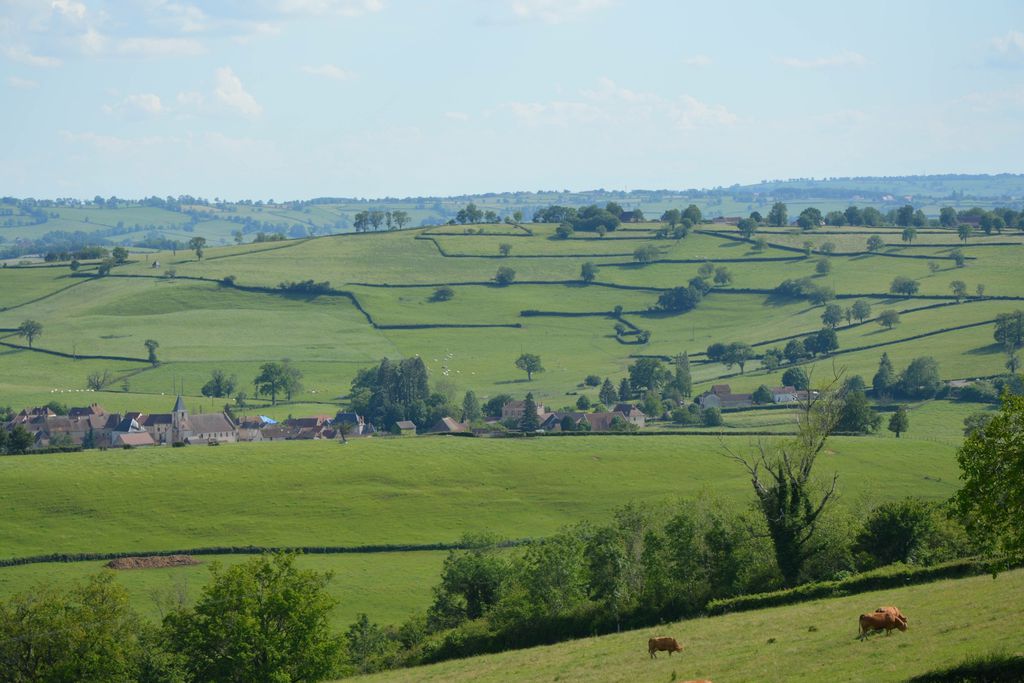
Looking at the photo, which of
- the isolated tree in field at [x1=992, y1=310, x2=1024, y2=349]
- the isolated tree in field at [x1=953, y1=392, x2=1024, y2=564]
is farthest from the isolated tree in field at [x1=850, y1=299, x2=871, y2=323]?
the isolated tree in field at [x1=953, y1=392, x2=1024, y2=564]

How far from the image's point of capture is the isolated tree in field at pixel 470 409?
524ft

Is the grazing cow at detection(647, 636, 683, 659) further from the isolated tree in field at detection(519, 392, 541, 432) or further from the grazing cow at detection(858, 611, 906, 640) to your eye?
the isolated tree in field at detection(519, 392, 541, 432)

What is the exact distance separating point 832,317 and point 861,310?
16.6ft

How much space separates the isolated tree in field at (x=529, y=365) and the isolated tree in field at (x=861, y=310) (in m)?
52.6

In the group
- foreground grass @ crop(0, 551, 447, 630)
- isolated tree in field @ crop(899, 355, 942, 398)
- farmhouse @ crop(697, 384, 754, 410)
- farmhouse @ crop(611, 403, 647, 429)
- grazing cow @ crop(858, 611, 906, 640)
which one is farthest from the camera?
farmhouse @ crop(697, 384, 754, 410)

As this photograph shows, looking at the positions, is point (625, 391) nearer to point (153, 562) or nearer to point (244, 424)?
point (244, 424)

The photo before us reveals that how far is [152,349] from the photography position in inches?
7387

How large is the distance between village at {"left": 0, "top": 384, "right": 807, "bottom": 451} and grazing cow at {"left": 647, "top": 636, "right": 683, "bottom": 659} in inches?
4022

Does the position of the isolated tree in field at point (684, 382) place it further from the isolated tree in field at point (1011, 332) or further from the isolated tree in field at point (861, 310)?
the isolated tree in field at point (1011, 332)

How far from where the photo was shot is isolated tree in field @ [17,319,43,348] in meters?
194

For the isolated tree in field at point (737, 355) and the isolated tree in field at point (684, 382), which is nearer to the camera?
the isolated tree in field at point (684, 382)

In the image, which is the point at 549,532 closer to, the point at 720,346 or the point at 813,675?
the point at 813,675

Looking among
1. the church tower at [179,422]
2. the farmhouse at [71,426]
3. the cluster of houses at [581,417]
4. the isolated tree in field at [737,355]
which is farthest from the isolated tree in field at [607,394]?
the farmhouse at [71,426]

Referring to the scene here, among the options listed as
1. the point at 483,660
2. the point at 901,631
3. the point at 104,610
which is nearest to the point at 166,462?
the point at 104,610
